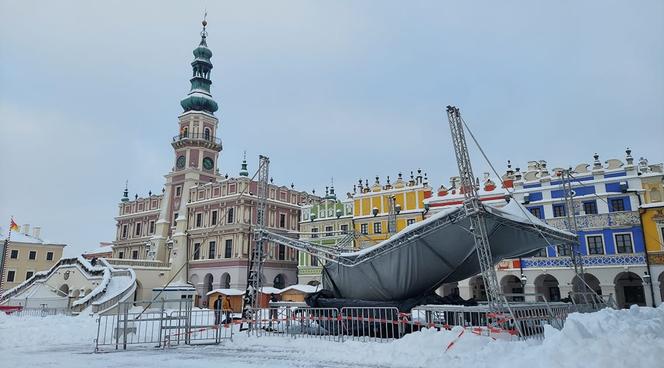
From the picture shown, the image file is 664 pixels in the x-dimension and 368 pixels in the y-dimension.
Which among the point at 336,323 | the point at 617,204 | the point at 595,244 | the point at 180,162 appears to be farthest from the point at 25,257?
the point at 617,204

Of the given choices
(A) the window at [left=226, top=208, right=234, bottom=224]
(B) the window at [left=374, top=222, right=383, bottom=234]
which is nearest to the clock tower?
(A) the window at [left=226, top=208, right=234, bottom=224]

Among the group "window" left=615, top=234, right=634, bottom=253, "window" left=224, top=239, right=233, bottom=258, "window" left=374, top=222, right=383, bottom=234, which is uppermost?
"window" left=374, top=222, right=383, bottom=234

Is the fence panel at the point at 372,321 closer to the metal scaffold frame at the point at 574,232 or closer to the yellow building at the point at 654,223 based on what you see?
the metal scaffold frame at the point at 574,232

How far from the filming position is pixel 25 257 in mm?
57375

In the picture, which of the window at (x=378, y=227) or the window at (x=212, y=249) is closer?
the window at (x=378, y=227)

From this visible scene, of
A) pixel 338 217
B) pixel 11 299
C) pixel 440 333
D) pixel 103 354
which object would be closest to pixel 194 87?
pixel 338 217

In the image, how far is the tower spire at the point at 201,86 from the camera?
51969mm

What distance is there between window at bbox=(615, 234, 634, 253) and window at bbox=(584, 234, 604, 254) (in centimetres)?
89

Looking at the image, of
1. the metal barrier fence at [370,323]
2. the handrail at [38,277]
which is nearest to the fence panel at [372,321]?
the metal barrier fence at [370,323]

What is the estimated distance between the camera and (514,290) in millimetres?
34312

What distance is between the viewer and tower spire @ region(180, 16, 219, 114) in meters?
52.0

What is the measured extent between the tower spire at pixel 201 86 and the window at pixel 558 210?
123 feet

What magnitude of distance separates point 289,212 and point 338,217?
8.81 metres

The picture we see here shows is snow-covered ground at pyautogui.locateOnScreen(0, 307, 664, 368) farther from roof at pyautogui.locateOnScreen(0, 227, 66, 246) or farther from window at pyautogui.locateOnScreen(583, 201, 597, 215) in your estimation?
roof at pyautogui.locateOnScreen(0, 227, 66, 246)
